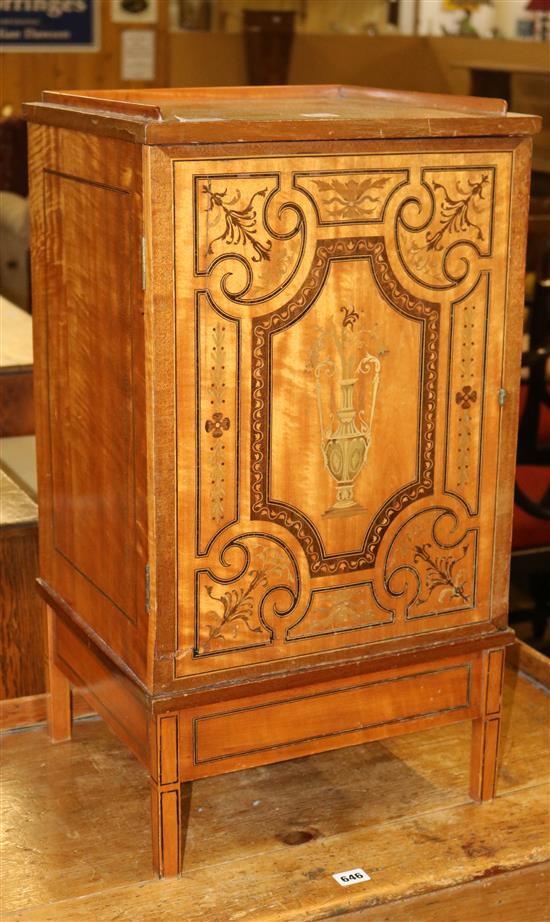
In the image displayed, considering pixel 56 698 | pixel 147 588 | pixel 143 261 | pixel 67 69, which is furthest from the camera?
pixel 67 69

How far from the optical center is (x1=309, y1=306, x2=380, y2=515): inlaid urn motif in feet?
5.72

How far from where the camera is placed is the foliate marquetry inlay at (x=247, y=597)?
1760 mm

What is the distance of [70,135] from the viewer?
5.90 ft

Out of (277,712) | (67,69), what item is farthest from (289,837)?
(67,69)

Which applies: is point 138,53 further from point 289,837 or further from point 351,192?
point 289,837

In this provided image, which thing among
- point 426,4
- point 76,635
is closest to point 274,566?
point 76,635

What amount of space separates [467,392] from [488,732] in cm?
55

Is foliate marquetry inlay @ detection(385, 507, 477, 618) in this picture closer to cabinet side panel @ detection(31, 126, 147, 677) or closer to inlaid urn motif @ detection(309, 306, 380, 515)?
inlaid urn motif @ detection(309, 306, 380, 515)

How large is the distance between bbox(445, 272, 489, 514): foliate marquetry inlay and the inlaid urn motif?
5.0 inches

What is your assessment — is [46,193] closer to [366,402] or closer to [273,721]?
[366,402]

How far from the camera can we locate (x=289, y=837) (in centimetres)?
196

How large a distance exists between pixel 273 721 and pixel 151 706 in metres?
0.21

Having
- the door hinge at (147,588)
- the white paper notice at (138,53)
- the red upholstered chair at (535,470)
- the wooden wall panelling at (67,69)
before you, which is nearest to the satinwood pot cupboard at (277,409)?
the door hinge at (147,588)

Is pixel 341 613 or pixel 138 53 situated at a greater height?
pixel 138 53
